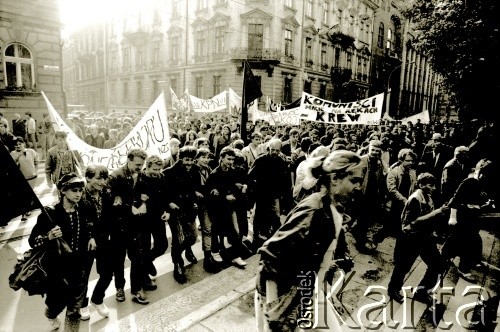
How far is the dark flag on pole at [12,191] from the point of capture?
2.32 m

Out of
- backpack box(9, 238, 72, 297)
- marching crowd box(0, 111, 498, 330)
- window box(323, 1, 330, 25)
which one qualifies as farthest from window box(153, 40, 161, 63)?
backpack box(9, 238, 72, 297)

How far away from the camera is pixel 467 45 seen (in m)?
13.6

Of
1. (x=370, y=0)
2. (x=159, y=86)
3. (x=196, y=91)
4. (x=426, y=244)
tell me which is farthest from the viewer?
(x=370, y=0)

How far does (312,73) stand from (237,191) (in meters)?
28.4

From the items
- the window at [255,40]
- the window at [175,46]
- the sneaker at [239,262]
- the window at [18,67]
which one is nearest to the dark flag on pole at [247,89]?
the sneaker at [239,262]

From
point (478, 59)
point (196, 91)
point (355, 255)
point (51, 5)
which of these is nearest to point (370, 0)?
point (196, 91)

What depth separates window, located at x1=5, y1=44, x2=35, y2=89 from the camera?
601 inches

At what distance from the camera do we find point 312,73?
31703 millimetres

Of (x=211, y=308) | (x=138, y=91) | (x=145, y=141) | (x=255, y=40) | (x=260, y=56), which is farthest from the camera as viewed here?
(x=138, y=91)

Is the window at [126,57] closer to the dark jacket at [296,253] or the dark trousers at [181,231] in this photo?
the dark trousers at [181,231]

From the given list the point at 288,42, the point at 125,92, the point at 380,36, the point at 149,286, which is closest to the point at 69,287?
the point at 149,286

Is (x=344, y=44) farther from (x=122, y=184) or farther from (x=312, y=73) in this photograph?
(x=122, y=184)

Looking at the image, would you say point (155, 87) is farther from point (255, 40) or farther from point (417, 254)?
point (417, 254)

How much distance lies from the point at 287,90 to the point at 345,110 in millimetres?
Result: 19067
